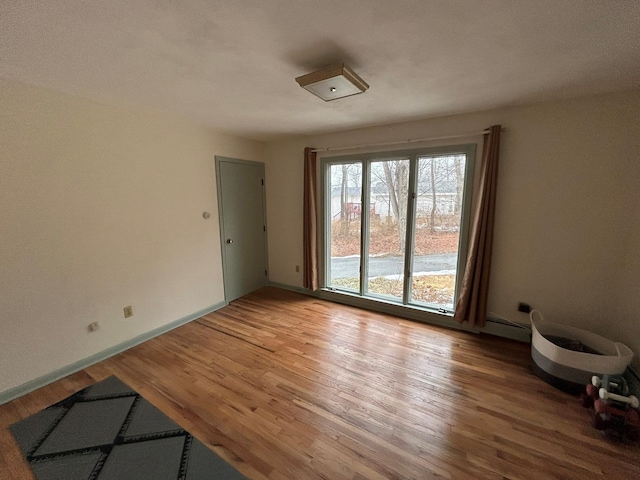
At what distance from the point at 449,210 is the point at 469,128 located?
2.87ft

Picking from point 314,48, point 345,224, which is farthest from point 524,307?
point 314,48

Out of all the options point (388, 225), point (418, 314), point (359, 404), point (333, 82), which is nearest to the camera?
point (333, 82)

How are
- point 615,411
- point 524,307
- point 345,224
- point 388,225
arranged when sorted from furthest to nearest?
point 345,224 → point 388,225 → point 524,307 → point 615,411

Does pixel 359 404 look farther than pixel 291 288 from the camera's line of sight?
No

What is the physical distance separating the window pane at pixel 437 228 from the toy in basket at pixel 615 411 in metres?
1.35

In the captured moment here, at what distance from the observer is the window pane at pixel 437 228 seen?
276 centimetres

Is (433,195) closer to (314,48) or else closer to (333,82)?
(333,82)

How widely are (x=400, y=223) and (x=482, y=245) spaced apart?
92cm

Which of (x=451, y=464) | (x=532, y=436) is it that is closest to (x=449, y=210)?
(x=532, y=436)

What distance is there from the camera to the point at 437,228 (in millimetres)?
2893

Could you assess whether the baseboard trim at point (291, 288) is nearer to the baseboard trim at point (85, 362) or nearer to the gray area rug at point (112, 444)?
the baseboard trim at point (85, 362)

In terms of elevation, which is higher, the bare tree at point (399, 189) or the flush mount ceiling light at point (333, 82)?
the flush mount ceiling light at point (333, 82)

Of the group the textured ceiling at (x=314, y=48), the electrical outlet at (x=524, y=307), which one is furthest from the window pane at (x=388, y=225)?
the electrical outlet at (x=524, y=307)

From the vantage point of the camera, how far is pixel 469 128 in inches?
100
